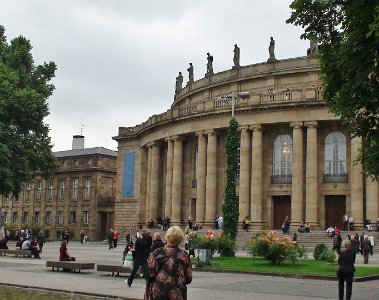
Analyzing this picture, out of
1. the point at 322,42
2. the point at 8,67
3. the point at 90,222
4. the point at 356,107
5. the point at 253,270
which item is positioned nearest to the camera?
the point at 356,107

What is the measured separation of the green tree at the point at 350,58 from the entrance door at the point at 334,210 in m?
28.8

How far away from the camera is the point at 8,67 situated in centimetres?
5116

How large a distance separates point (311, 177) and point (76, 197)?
42501 mm

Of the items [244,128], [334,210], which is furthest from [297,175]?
[244,128]

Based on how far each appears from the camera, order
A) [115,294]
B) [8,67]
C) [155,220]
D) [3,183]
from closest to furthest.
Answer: [115,294] < [3,183] < [8,67] < [155,220]

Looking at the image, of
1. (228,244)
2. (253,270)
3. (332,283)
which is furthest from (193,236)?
(332,283)

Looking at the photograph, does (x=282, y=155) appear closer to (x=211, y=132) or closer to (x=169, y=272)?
(x=211, y=132)

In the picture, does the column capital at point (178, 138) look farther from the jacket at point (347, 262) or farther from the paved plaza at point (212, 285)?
the jacket at point (347, 262)

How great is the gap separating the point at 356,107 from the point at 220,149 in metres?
36.1

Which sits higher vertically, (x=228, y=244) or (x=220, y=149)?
(x=220, y=149)

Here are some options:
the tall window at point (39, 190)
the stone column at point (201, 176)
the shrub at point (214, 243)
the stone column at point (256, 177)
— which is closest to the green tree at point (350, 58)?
the shrub at point (214, 243)

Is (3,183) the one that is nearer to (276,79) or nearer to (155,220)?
(155,220)

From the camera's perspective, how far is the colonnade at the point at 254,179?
47.8 meters

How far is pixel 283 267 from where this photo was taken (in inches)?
1054
